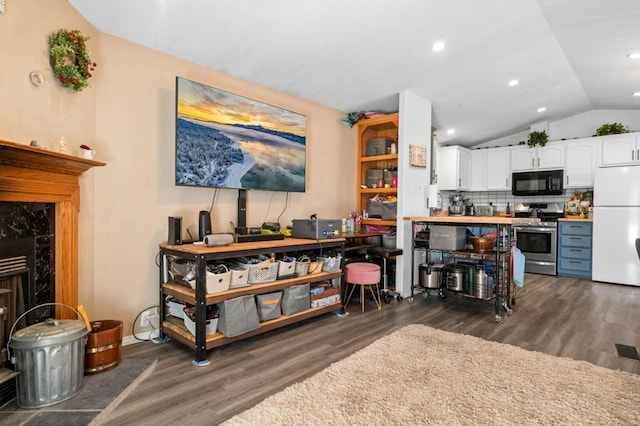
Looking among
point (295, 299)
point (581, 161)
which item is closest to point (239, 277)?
point (295, 299)

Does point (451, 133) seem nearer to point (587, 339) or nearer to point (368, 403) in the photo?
point (587, 339)

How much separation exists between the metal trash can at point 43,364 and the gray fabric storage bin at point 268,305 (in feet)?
4.06

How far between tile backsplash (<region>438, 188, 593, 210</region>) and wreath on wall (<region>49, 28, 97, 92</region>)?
5.36 meters

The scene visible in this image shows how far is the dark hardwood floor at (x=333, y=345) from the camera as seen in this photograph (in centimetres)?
188

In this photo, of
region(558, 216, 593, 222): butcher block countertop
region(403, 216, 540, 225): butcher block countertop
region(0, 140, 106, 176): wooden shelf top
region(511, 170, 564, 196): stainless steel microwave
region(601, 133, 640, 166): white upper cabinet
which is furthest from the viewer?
region(511, 170, 564, 196): stainless steel microwave

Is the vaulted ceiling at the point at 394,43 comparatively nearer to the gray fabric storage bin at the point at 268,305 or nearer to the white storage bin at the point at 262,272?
the white storage bin at the point at 262,272

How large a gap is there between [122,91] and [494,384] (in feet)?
10.9

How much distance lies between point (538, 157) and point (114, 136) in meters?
6.57

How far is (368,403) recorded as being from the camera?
1857 millimetres

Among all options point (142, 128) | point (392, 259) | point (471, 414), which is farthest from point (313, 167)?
point (471, 414)

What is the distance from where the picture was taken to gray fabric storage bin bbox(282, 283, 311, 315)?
291cm

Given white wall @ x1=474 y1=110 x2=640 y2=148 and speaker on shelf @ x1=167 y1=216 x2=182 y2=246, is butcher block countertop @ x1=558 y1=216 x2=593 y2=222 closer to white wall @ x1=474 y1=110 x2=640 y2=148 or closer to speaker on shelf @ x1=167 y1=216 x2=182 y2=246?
white wall @ x1=474 y1=110 x2=640 y2=148

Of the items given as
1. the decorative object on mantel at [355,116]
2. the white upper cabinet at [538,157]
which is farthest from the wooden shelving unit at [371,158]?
the white upper cabinet at [538,157]

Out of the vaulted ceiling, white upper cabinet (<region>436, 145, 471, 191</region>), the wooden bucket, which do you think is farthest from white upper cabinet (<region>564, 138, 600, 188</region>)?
the wooden bucket
